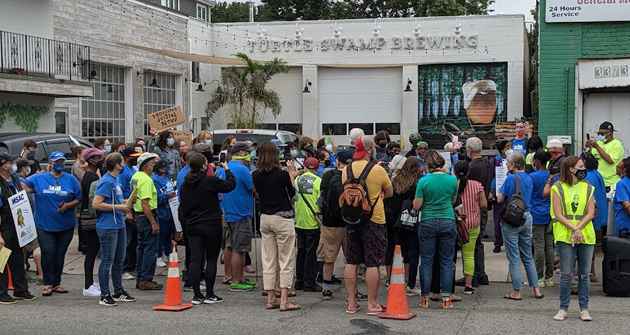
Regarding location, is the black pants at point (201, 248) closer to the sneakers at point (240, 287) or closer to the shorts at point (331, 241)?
the sneakers at point (240, 287)

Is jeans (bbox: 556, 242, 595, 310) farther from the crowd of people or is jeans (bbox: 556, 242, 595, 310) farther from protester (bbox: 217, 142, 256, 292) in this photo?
protester (bbox: 217, 142, 256, 292)

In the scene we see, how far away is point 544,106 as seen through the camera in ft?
55.8

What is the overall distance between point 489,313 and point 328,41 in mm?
24427

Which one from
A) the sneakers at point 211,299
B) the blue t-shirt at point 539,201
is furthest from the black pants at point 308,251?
the blue t-shirt at point 539,201

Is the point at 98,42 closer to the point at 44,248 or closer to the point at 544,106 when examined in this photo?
the point at 544,106

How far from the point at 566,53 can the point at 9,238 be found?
12522mm

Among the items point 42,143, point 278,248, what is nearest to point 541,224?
point 278,248

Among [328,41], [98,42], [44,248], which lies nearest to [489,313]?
[44,248]

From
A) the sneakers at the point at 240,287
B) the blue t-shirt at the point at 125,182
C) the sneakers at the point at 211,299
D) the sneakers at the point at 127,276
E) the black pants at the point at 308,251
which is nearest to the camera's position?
the sneakers at the point at 211,299

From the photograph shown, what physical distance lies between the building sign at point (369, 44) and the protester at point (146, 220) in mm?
22442

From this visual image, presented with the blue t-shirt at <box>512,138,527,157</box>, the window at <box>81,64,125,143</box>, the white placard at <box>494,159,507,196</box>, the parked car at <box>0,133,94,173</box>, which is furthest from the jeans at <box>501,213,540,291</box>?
the window at <box>81,64,125,143</box>

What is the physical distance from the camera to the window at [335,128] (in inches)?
1275

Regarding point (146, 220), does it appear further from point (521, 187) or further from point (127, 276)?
point (521, 187)

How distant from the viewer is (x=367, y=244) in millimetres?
8414
